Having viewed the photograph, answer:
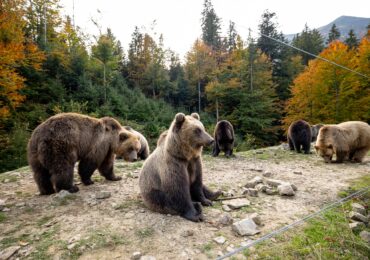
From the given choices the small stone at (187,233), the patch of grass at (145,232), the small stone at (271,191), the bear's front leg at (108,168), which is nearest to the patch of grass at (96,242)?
the patch of grass at (145,232)

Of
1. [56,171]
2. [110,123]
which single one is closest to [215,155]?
[110,123]

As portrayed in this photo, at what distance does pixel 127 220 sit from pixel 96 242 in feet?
2.01

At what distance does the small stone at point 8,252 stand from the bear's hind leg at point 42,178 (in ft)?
5.76

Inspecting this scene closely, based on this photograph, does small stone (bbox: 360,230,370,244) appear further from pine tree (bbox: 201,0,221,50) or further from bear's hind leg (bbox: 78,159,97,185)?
pine tree (bbox: 201,0,221,50)

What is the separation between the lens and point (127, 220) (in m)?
3.49

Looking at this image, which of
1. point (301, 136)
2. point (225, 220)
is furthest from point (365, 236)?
point (301, 136)

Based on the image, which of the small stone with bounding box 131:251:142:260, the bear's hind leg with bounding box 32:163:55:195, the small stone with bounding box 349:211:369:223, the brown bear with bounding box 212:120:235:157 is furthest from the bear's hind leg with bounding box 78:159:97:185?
the brown bear with bounding box 212:120:235:157

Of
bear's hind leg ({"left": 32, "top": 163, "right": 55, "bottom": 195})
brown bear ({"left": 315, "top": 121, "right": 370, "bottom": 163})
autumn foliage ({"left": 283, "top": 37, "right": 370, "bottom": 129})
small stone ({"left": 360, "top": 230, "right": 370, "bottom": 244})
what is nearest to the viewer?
small stone ({"left": 360, "top": 230, "right": 370, "bottom": 244})

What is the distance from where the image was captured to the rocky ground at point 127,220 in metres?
2.82

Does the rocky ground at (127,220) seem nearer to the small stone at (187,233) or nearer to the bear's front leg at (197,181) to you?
the small stone at (187,233)

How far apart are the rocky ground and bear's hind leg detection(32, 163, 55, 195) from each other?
0.60ft

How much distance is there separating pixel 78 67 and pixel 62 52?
65.4 inches

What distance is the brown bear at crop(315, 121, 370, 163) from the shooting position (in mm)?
7633

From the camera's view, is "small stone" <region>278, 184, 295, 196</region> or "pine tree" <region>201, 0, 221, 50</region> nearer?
"small stone" <region>278, 184, 295, 196</region>
